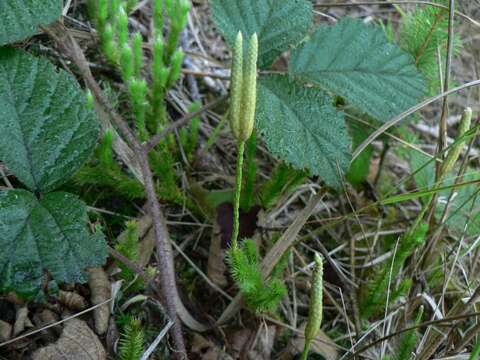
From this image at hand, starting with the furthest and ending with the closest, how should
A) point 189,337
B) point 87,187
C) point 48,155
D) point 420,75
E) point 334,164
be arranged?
point 87,187
point 420,75
point 189,337
point 334,164
point 48,155

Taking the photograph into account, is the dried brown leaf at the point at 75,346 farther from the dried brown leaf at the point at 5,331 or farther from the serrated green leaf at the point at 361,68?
the serrated green leaf at the point at 361,68

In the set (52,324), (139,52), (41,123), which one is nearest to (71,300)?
(52,324)

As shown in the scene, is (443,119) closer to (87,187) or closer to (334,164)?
(334,164)

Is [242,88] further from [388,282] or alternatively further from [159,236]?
[388,282]

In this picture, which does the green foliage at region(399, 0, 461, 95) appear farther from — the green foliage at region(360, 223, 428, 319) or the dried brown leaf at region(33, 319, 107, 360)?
the dried brown leaf at region(33, 319, 107, 360)

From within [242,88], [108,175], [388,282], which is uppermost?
[242,88]

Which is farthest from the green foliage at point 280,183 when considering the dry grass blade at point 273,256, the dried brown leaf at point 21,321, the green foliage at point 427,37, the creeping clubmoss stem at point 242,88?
the dried brown leaf at point 21,321

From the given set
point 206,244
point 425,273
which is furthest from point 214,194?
point 425,273
